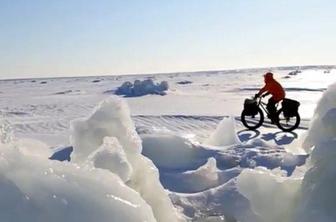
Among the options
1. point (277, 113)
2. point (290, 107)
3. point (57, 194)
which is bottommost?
point (277, 113)

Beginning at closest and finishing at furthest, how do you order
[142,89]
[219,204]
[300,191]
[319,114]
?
[300,191] → [219,204] → [319,114] → [142,89]

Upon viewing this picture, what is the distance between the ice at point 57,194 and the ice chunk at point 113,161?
802mm

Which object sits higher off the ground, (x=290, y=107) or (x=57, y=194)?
(x=57, y=194)

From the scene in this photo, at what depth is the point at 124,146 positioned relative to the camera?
4262 mm

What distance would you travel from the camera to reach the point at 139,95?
26562 millimetres

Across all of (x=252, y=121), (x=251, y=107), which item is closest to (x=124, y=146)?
(x=251, y=107)

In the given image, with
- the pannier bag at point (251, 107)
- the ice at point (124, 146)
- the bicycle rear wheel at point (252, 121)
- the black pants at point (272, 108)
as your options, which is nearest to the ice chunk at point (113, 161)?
the ice at point (124, 146)

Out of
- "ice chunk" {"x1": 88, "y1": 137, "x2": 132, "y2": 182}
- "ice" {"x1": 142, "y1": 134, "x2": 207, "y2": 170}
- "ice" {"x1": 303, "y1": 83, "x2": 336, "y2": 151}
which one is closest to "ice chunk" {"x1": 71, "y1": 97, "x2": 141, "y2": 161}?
"ice chunk" {"x1": 88, "y1": 137, "x2": 132, "y2": 182}

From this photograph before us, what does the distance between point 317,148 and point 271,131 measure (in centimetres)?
846

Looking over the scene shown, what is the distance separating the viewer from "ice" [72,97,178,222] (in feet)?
12.3

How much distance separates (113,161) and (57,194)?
3.76ft

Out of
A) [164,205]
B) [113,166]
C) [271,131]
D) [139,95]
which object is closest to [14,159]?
[113,166]

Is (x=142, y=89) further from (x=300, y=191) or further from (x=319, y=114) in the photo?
(x=300, y=191)

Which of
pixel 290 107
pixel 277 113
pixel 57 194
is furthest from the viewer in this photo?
pixel 277 113
